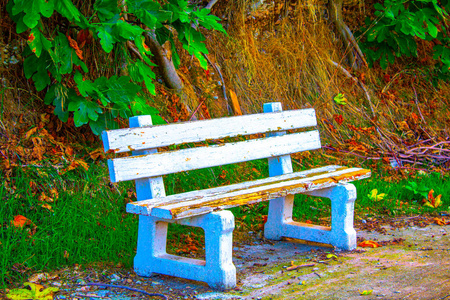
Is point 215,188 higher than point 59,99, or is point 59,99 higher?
point 59,99

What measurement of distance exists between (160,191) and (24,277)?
830 mm

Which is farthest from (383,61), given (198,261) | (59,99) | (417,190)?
(198,261)

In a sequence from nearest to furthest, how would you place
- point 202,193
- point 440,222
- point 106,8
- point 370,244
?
point 202,193 → point 106,8 → point 370,244 → point 440,222

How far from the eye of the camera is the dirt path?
8.36ft

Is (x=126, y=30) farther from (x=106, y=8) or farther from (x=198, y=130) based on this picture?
(x=198, y=130)

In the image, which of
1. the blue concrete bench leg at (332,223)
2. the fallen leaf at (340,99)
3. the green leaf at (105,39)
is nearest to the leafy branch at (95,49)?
the green leaf at (105,39)

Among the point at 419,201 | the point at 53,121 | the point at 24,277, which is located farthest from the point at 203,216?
the point at 419,201

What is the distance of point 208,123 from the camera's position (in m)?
3.09

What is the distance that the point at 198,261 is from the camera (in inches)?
109

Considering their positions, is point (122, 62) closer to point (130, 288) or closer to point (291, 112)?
point (291, 112)

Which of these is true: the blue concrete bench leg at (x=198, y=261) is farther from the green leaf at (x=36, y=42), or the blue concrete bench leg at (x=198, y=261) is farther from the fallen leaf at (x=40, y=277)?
the green leaf at (x=36, y=42)

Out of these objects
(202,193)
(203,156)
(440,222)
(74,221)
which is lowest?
(440,222)

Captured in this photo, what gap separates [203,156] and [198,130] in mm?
156

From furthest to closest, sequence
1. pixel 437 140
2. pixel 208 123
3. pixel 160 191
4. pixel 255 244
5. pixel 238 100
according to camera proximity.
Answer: pixel 437 140, pixel 238 100, pixel 255 244, pixel 208 123, pixel 160 191
